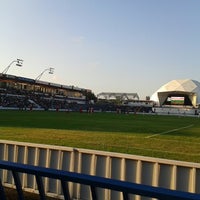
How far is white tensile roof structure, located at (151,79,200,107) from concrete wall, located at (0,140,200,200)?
473 feet

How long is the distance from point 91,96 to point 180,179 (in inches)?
6415

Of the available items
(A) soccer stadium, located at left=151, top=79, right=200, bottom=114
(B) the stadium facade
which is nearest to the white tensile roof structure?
(A) soccer stadium, located at left=151, top=79, right=200, bottom=114

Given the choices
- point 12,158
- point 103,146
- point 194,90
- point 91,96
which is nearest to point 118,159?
point 12,158

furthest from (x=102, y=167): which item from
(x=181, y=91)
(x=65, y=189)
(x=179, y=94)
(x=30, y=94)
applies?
(x=179, y=94)

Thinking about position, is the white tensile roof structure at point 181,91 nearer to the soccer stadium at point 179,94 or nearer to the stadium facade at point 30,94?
the soccer stadium at point 179,94

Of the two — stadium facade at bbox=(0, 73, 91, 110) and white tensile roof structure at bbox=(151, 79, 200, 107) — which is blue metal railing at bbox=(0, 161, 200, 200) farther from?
white tensile roof structure at bbox=(151, 79, 200, 107)

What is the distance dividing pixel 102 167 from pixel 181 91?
14624 cm

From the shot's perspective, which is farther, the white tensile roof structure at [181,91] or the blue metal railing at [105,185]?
the white tensile roof structure at [181,91]

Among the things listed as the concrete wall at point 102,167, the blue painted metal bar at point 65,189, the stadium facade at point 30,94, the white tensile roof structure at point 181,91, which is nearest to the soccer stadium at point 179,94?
the white tensile roof structure at point 181,91

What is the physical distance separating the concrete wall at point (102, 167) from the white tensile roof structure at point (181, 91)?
473ft

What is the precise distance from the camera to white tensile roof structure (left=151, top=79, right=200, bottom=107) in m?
149

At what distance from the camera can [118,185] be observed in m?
3.42

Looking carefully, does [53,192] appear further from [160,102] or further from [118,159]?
[160,102]

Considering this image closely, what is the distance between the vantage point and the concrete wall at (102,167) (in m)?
6.55
